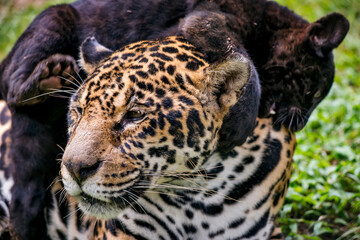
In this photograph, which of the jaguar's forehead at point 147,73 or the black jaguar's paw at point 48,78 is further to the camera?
the black jaguar's paw at point 48,78

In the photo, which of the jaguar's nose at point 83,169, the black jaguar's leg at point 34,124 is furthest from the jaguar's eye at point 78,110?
the black jaguar's leg at point 34,124

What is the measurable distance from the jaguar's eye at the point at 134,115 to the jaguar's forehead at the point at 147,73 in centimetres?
11

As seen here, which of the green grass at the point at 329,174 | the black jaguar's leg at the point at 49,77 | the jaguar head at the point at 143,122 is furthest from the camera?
the green grass at the point at 329,174

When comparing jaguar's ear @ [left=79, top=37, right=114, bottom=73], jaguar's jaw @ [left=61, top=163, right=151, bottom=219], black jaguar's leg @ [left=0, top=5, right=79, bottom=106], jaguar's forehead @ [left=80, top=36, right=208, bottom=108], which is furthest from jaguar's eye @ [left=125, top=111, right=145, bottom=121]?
black jaguar's leg @ [left=0, top=5, right=79, bottom=106]

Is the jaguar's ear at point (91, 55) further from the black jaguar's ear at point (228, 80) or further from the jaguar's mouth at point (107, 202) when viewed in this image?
the jaguar's mouth at point (107, 202)

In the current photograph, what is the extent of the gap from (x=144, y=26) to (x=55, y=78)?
3.51ft

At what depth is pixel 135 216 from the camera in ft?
17.0

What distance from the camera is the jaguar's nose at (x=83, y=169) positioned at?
4.14m

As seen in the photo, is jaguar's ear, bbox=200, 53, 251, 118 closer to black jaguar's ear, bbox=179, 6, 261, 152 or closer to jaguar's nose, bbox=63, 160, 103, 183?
black jaguar's ear, bbox=179, 6, 261, 152

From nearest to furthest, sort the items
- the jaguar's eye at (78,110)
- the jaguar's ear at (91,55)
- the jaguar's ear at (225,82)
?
1. the jaguar's ear at (225,82)
2. the jaguar's eye at (78,110)
3. the jaguar's ear at (91,55)

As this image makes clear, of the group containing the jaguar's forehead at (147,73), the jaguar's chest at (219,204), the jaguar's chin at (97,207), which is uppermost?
the jaguar's forehead at (147,73)

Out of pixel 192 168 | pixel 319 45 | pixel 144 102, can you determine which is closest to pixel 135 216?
pixel 192 168

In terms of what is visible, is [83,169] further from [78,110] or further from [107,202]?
[78,110]

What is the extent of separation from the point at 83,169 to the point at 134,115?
55cm
